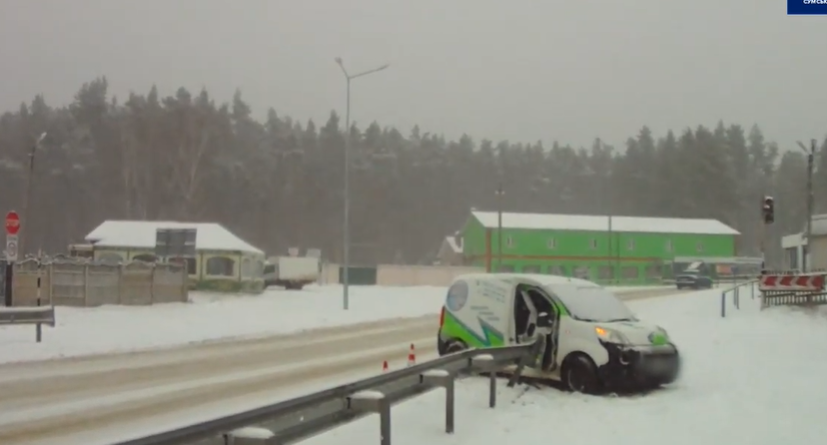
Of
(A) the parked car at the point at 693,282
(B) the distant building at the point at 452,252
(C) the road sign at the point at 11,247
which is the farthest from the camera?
(B) the distant building at the point at 452,252

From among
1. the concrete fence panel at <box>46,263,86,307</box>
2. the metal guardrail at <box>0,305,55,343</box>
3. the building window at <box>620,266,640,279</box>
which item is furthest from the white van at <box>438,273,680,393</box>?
the building window at <box>620,266,640,279</box>

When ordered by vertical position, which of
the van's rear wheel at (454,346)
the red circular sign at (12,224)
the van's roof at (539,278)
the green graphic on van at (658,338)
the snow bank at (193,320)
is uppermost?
the red circular sign at (12,224)

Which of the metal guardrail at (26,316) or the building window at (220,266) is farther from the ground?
the building window at (220,266)

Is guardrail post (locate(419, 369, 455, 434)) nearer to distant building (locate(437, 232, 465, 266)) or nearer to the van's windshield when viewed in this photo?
Answer: the van's windshield

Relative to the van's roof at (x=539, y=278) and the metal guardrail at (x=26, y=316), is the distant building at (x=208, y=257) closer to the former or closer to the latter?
the metal guardrail at (x=26, y=316)

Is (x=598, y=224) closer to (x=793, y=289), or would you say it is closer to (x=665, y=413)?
(x=793, y=289)

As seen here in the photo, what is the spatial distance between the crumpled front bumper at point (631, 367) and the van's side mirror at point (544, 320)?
3.93 feet

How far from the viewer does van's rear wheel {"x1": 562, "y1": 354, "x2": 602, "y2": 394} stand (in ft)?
46.4

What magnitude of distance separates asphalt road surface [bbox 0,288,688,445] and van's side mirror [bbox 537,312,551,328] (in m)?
3.70

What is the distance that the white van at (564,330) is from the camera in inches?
556

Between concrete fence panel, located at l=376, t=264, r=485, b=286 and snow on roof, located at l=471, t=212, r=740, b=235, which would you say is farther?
snow on roof, located at l=471, t=212, r=740, b=235

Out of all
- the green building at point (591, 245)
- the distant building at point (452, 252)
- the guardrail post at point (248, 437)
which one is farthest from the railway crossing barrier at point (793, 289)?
the distant building at point (452, 252)

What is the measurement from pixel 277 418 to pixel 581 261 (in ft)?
276

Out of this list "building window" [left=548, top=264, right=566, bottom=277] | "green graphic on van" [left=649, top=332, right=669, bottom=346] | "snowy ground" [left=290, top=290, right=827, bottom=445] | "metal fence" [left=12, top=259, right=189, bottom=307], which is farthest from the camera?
"building window" [left=548, top=264, right=566, bottom=277]
